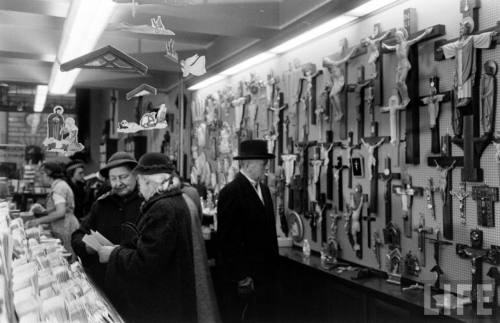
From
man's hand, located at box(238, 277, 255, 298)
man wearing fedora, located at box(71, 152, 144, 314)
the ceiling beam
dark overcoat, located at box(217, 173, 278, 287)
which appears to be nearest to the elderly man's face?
man wearing fedora, located at box(71, 152, 144, 314)

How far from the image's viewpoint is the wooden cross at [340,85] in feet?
11.9

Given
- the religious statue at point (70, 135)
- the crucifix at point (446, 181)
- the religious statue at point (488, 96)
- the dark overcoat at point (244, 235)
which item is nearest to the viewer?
the religious statue at point (70, 135)

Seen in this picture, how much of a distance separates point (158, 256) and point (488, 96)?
1.71m

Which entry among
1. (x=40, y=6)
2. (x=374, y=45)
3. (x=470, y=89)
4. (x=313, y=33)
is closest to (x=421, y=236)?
(x=470, y=89)

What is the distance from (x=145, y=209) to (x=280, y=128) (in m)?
2.37

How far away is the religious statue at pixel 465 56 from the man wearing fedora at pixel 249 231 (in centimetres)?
134

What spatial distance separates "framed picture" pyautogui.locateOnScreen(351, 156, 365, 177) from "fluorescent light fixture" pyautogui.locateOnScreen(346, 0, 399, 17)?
952 millimetres

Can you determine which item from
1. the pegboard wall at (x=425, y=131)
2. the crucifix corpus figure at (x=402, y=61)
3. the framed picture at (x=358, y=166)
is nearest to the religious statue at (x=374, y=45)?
the pegboard wall at (x=425, y=131)

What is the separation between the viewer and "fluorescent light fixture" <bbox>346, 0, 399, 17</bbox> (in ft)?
10.4

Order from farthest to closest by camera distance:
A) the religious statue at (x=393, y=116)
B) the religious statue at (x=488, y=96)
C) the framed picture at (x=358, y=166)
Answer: the framed picture at (x=358, y=166) → the religious statue at (x=393, y=116) → the religious statue at (x=488, y=96)

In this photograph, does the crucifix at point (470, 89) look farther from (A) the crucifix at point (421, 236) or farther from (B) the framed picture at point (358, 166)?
(B) the framed picture at point (358, 166)

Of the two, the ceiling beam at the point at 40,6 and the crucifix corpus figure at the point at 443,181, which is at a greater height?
the ceiling beam at the point at 40,6

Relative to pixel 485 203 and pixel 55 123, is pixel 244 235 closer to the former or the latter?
pixel 485 203

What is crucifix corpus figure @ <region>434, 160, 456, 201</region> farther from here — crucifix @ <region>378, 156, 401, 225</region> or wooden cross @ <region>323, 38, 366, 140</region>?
wooden cross @ <region>323, 38, 366, 140</region>
